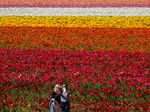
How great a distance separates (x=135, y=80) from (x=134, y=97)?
3.95 ft

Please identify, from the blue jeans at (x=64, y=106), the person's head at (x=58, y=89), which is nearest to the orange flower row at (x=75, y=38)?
the blue jeans at (x=64, y=106)

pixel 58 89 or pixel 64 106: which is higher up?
pixel 58 89

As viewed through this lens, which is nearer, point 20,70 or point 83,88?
point 83,88

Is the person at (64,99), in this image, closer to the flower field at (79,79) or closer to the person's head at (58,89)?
the person's head at (58,89)

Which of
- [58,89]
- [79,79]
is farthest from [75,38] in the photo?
[58,89]

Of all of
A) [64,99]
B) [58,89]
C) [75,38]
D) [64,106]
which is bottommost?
[75,38]

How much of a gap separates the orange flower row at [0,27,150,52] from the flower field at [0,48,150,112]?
1506mm

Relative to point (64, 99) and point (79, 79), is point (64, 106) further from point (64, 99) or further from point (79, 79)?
point (79, 79)

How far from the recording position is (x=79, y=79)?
31.8ft

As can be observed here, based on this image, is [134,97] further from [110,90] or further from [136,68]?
[136,68]

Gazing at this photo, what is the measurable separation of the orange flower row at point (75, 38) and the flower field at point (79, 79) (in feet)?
4.94

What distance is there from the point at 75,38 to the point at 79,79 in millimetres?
7161

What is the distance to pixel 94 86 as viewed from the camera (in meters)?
9.06

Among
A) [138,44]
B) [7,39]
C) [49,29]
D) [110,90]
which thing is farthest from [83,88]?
[49,29]
